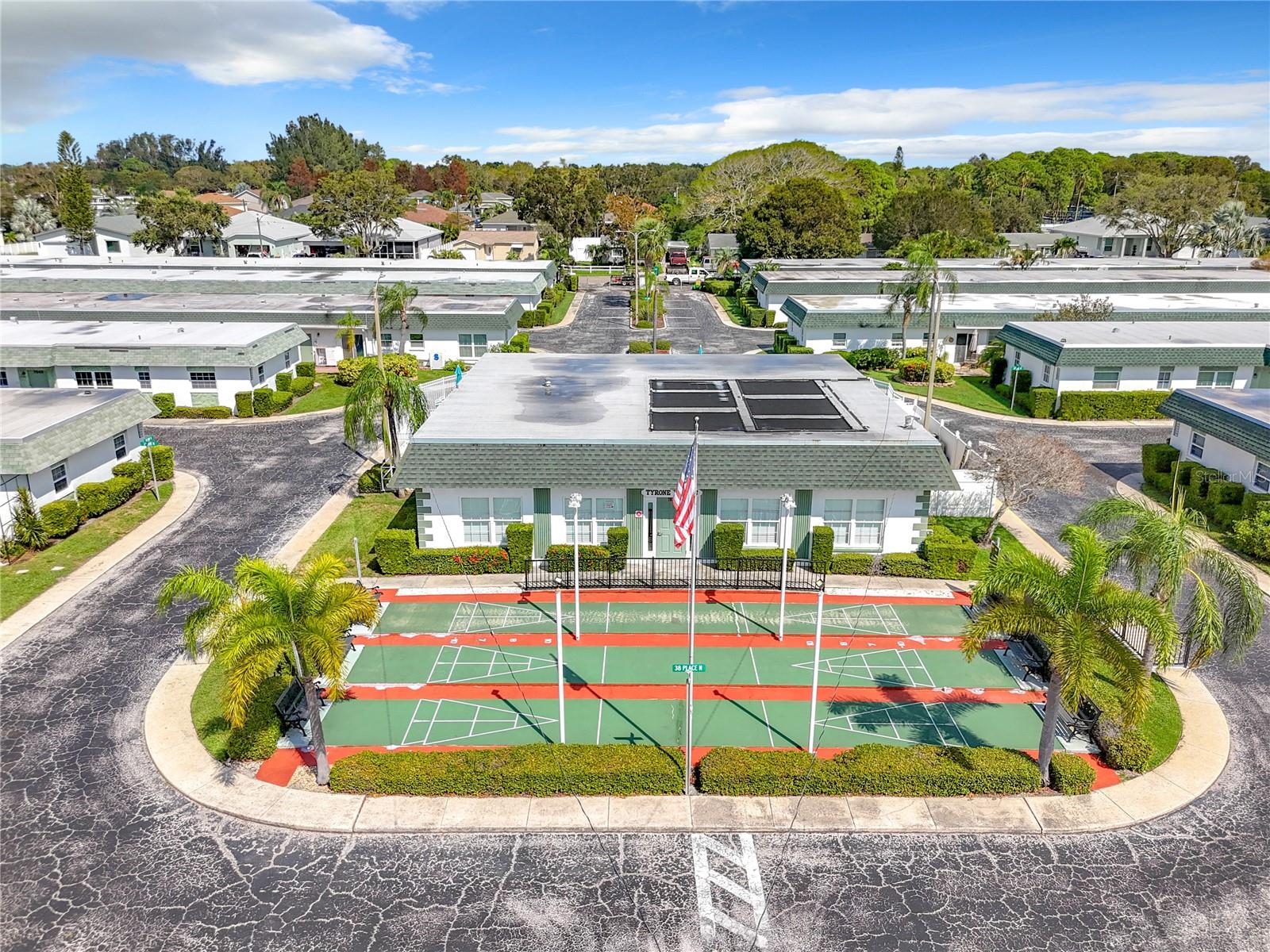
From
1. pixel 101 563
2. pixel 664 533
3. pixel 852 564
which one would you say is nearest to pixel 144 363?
pixel 101 563

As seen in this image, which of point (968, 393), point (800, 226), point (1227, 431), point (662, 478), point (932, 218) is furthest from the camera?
point (932, 218)

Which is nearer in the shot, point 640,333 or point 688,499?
point 688,499

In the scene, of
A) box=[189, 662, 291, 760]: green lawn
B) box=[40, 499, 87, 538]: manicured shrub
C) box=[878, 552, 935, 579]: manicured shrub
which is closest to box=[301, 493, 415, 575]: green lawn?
box=[189, 662, 291, 760]: green lawn

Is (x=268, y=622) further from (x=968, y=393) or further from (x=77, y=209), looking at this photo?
(x=77, y=209)

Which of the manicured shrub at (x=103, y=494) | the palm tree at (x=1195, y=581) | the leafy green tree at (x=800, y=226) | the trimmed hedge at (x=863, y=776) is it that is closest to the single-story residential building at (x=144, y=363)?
the manicured shrub at (x=103, y=494)

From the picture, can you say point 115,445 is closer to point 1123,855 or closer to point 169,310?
point 169,310

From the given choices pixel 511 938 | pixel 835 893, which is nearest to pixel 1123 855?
pixel 835 893
